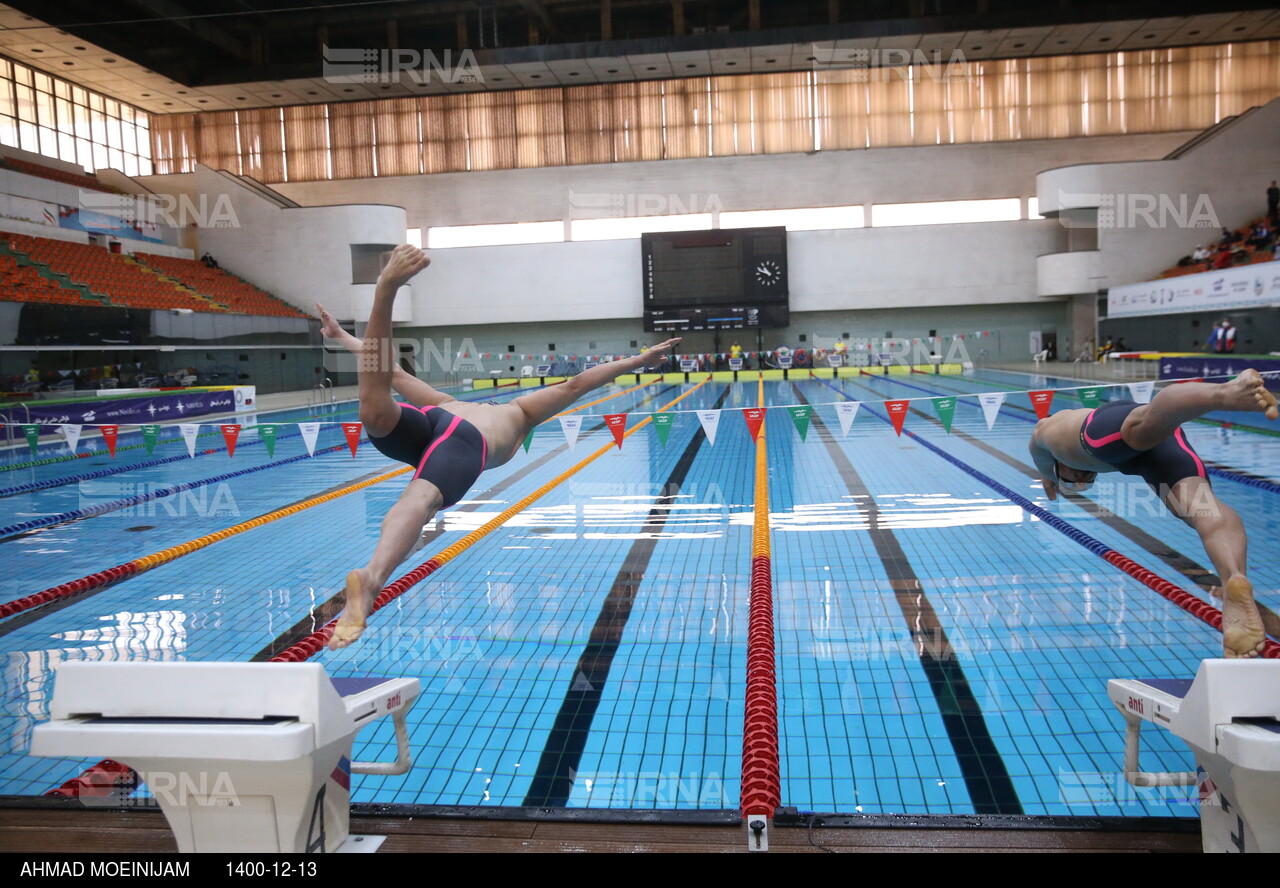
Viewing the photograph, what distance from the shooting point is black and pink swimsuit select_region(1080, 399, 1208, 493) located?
2.71 m

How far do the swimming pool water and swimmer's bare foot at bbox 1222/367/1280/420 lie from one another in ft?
3.31

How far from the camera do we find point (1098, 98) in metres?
21.8

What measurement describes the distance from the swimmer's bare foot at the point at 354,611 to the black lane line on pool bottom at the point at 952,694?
1.59 metres

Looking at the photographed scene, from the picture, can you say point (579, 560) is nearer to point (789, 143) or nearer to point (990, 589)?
point (990, 589)

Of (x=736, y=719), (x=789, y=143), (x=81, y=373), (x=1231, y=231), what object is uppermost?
(x=789, y=143)

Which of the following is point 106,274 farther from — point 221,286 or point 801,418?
point 801,418

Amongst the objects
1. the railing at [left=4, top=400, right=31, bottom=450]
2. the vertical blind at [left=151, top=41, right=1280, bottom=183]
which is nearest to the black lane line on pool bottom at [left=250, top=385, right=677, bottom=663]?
the railing at [left=4, top=400, right=31, bottom=450]

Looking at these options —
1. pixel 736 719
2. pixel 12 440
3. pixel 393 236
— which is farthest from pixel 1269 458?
pixel 393 236

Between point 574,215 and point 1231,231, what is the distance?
15.4 metres

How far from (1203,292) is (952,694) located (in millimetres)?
14834

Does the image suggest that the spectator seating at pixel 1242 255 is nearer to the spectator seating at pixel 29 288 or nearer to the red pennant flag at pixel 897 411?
the red pennant flag at pixel 897 411

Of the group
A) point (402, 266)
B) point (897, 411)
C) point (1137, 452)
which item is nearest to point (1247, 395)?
point (1137, 452)

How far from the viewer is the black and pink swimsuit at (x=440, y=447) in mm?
2484

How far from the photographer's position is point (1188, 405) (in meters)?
2.34
